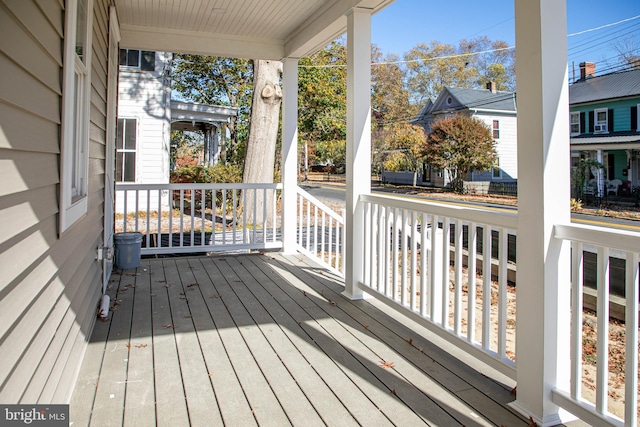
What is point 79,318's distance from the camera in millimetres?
2576

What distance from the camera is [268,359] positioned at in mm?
2719

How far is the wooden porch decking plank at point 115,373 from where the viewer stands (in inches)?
81.6

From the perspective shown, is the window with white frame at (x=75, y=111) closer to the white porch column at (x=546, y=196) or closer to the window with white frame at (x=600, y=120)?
the white porch column at (x=546, y=196)

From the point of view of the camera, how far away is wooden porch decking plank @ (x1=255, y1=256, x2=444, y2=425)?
2.11 m

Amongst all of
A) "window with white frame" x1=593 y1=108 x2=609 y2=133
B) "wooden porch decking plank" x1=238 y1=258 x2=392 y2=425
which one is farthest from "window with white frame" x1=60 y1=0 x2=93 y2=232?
"window with white frame" x1=593 y1=108 x2=609 y2=133

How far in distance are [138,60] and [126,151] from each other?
83.5 inches

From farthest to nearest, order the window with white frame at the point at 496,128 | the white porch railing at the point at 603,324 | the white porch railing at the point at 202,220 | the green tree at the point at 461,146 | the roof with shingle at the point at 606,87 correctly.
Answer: the window with white frame at the point at 496,128
the roof with shingle at the point at 606,87
the green tree at the point at 461,146
the white porch railing at the point at 202,220
the white porch railing at the point at 603,324

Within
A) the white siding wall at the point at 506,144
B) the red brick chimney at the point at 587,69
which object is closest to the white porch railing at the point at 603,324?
the white siding wall at the point at 506,144

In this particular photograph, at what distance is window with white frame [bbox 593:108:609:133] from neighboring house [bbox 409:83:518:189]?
269cm

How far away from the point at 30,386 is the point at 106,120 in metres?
3.00

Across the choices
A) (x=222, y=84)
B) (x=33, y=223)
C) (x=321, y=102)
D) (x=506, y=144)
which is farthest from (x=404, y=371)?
(x=506, y=144)

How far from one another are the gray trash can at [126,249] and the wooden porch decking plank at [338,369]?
7.19 ft

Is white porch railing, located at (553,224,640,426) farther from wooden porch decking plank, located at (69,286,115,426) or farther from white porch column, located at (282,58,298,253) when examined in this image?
white porch column, located at (282,58,298,253)

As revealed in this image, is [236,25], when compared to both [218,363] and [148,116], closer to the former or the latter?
[218,363]
